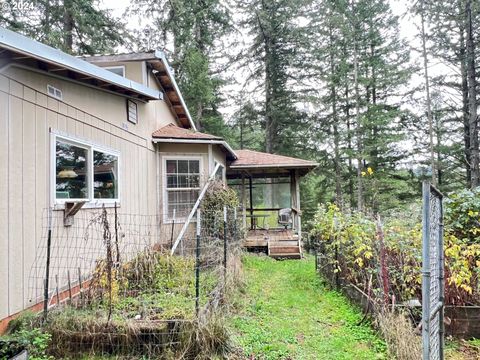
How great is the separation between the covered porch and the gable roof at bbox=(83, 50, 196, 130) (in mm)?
2614

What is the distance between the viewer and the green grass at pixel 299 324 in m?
3.74

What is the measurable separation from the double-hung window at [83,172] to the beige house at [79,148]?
2 cm

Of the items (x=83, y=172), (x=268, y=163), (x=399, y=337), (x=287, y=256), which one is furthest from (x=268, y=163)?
(x=399, y=337)

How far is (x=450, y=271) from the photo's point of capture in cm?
441

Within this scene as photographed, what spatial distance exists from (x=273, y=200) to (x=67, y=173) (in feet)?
35.8

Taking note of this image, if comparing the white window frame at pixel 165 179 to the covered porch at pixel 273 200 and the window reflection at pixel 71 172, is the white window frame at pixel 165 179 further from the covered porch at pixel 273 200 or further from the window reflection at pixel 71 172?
the window reflection at pixel 71 172

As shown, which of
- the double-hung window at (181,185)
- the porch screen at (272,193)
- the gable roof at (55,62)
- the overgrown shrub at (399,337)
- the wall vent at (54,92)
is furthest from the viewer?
the porch screen at (272,193)

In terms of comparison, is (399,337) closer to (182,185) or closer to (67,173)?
(67,173)

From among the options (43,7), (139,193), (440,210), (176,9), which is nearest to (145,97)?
(139,193)

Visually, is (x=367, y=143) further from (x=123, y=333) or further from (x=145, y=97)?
(x=123, y=333)

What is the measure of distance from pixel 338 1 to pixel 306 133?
7.51 metres

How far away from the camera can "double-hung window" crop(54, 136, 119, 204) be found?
4.83 metres

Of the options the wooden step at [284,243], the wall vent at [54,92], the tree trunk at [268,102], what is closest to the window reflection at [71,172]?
the wall vent at [54,92]

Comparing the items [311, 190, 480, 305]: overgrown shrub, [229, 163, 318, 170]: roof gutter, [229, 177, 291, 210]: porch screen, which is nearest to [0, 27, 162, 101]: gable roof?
[311, 190, 480, 305]: overgrown shrub
